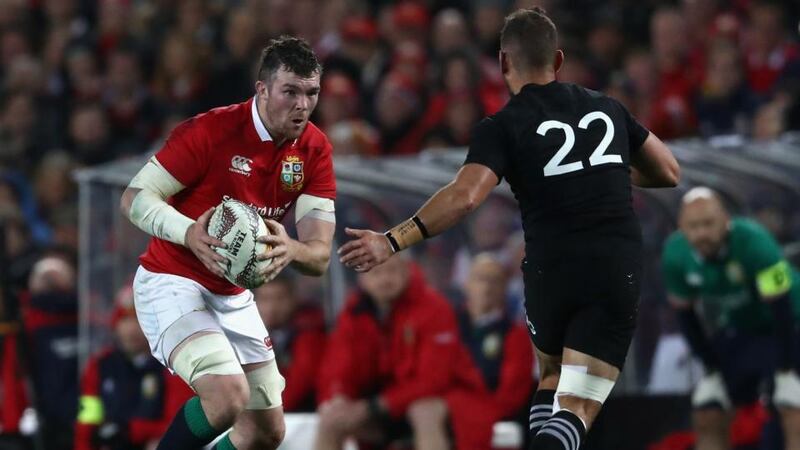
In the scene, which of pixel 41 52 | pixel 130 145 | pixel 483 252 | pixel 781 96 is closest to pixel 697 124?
pixel 781 96

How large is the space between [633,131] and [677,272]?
2.76m

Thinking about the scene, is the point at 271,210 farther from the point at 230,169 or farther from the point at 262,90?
the point at 262,90

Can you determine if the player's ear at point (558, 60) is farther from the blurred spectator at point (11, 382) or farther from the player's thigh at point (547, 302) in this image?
the blurred spectator at point (11, 382)

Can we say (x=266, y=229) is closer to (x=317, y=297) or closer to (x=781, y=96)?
(x=317, y=297)

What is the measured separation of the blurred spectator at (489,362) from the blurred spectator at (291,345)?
41.0 inches

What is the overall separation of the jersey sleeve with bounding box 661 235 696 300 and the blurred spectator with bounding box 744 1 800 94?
2324mm

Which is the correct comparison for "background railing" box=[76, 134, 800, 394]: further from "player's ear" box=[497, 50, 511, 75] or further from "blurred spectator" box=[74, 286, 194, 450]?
"player's ear" box=[497, 50, 511, 75]

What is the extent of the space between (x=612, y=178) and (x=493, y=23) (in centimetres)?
629

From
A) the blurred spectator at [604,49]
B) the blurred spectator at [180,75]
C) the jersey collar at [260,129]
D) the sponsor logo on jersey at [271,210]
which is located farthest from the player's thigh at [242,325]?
the blurred spectator at [180,75]

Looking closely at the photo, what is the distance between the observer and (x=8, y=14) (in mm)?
15695


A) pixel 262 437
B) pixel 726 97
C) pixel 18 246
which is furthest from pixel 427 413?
pixel 18 246

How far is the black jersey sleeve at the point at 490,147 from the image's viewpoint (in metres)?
6.12

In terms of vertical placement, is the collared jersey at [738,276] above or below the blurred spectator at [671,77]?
below

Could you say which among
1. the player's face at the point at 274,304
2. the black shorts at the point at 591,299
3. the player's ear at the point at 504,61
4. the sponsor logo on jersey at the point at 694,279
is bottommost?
the player's face at the point at 274,304
